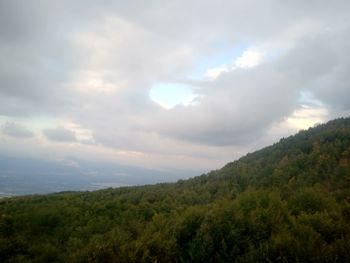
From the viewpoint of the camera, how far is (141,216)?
68.7ft

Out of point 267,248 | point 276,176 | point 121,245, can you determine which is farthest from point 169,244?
point 276,176

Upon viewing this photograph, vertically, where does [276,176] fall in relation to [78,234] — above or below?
above

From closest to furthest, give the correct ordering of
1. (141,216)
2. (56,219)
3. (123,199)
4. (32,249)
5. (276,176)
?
(32,249)
(56,219)
(141,216)
(123,199)
(276,176)

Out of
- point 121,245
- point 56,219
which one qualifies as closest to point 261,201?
point 121,245

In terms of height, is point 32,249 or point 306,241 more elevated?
point 306,241

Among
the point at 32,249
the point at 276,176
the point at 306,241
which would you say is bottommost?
the point at 32,249

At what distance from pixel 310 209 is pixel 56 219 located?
16.2 meters

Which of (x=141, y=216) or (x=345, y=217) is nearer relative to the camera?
(x=345, y=217)

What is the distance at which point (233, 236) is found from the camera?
423 inches

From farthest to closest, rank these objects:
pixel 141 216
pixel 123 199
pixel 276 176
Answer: pixel 276 176 → pixel 123 199 → pixel 141 216

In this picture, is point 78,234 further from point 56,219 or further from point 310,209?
point 310,209

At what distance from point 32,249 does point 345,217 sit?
553 inches

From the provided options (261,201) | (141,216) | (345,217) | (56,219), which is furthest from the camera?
(141,216)

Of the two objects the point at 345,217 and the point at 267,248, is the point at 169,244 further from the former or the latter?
the point at 345,217
